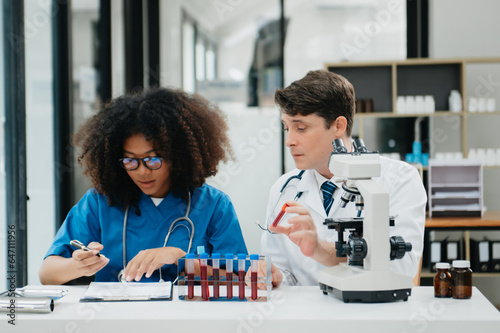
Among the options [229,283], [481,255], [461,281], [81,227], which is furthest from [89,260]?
[481,255]

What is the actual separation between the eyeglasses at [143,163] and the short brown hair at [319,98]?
45 cm

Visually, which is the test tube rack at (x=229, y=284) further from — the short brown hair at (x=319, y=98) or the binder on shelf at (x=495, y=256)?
the binder on shelf at (x=495, y=256)

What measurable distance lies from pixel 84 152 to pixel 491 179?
3178mm

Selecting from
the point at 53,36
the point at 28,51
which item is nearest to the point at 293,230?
the point at 28,51

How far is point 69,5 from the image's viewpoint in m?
3.48

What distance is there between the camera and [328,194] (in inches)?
78.4

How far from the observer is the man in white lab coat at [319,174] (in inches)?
71.2

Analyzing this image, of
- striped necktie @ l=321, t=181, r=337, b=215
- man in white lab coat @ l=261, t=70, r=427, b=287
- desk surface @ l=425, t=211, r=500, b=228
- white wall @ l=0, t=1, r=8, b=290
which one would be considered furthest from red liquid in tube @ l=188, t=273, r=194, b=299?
desk surface @ l=425, t=211, r=500, b=228

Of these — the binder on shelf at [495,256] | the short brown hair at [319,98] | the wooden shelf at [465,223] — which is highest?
the short brown hair at [319,98]

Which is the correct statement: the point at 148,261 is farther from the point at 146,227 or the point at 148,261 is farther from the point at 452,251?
the point at 452,251

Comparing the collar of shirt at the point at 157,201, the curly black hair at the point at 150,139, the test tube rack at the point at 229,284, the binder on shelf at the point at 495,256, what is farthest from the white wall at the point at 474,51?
the test tube rack at the point at 229,284

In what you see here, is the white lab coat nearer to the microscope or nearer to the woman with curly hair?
the woman with curly hair

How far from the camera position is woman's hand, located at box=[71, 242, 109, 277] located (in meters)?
1.63

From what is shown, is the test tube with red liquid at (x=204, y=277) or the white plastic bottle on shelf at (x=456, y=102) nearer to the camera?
the test tube with red liquid at (x=204, y=277)
